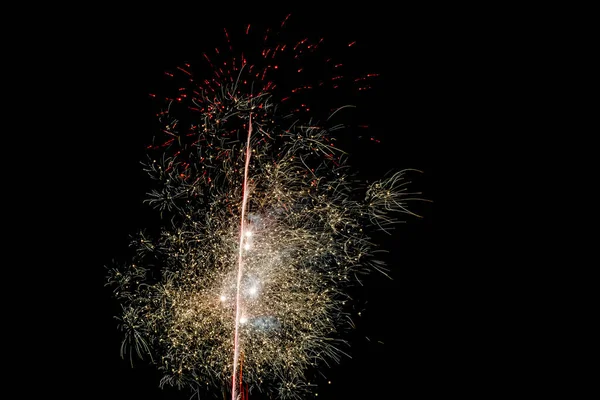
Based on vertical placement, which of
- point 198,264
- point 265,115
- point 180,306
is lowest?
point 180,306

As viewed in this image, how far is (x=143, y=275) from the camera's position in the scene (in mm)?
2566

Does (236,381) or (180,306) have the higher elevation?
(180,306)

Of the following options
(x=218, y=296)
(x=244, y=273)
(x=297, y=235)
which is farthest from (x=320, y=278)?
(x=218, y=296)

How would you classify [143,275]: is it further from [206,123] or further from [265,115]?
[265,115]

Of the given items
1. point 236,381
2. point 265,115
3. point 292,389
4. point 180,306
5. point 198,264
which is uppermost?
point 265,115

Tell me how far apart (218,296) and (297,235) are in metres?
0.63

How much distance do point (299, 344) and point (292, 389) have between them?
33 cm

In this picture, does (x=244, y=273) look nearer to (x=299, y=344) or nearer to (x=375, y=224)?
(x=299, y=344)

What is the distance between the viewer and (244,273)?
2.43 meters

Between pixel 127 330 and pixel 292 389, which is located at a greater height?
pixel 127 330

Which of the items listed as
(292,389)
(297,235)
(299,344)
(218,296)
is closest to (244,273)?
(218,296)

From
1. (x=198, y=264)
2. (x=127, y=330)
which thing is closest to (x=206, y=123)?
(x=198, y=264)

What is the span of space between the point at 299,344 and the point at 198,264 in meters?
0.83

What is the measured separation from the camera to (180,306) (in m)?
2.49
